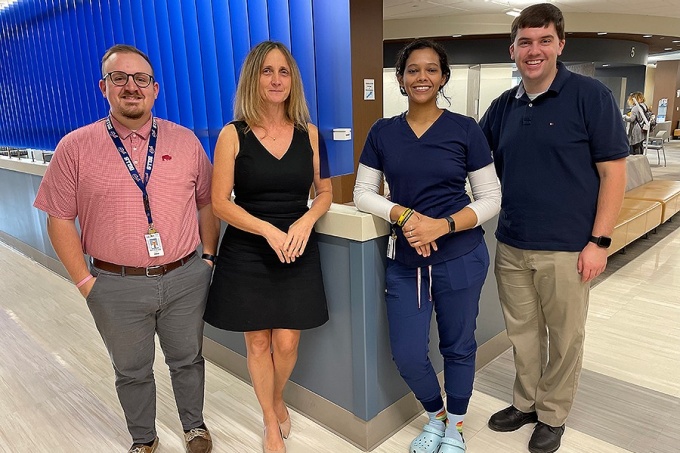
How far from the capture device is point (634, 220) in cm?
445

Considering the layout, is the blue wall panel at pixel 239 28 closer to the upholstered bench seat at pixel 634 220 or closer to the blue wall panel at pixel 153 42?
the blue wall panel at pixel 153 42

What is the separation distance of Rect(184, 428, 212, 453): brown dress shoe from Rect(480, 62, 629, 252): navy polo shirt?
156 centimetres

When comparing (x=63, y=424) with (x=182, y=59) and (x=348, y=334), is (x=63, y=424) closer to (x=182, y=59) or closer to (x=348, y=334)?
(x=348, y=334)

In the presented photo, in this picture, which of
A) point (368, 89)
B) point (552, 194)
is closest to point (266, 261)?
point (552, 194)

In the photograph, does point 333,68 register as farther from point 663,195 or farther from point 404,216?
point 663,195

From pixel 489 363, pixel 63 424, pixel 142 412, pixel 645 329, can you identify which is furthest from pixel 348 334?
pixel 645 329

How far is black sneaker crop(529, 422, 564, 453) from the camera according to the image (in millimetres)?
2031

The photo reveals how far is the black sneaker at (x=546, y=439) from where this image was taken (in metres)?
2.03

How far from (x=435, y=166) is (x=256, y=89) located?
71cm

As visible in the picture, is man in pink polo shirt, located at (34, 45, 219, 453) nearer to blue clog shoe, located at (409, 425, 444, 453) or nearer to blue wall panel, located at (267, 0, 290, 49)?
blue wall panel, located at (267, 0, 290, 49)

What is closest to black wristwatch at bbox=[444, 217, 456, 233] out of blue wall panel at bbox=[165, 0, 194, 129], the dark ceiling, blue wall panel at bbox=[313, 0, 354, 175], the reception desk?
the reception desk

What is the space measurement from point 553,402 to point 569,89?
50.5 inches

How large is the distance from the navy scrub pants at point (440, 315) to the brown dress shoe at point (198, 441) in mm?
916

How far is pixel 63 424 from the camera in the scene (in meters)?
2.35
